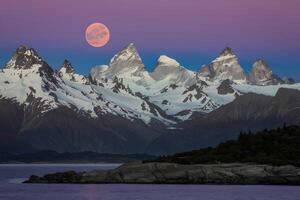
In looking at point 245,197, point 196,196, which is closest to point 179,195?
point 196,196

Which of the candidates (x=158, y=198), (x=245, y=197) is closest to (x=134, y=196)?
(x=158, y=198)

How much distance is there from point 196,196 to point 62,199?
1201 inches

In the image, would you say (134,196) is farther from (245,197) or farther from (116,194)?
(245,197)

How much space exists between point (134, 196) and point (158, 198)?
7905 millimetres

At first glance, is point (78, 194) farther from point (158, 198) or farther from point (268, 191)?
point (268, 191)

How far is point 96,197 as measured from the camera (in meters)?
186

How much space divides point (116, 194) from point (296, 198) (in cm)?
4230

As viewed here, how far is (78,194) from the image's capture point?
642 feet

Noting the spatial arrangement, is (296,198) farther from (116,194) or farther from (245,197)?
(116,194)

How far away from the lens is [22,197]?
183375 millimetres

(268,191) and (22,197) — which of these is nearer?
(22,197)

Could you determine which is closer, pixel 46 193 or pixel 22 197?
pixel 22 197

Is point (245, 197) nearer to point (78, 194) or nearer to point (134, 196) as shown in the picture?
point (134, 196)

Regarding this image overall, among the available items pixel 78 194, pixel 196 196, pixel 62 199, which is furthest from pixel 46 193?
pixel 196 196
